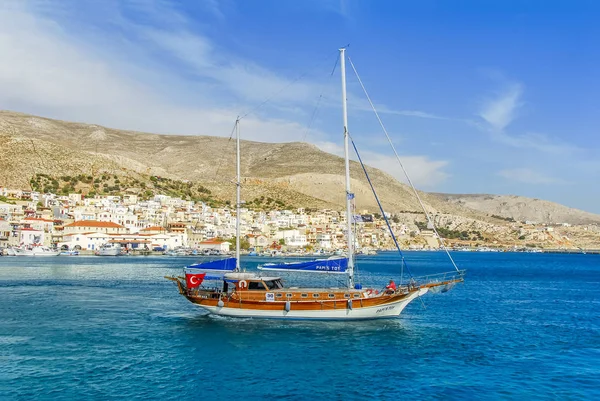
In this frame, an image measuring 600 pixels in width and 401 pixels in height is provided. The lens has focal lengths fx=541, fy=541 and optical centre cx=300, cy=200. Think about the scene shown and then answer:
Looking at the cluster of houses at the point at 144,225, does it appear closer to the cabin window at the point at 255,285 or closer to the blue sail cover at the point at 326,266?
the cabin window at the point at 255,285

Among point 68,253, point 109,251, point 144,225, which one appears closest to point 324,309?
point 109,251

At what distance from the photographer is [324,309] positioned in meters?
29.1

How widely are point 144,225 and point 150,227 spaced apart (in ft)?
7.02

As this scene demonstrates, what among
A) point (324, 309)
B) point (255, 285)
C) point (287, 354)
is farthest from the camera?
point (255, 285)

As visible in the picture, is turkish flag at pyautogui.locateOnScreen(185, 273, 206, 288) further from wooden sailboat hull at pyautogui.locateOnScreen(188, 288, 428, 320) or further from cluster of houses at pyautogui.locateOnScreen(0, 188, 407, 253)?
cluster of houses at pyautogui.locateOnScreen(0, 188, 407, 253)

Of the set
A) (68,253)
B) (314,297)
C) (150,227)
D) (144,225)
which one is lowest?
(314,297)

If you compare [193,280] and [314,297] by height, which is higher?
[193,280]

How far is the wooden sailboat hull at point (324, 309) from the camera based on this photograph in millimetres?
29031

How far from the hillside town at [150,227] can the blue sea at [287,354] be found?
253ft

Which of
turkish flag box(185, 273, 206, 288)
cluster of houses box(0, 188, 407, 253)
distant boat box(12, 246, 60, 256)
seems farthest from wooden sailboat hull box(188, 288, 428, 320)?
cluster of houses box(0, 188, 407, 253)

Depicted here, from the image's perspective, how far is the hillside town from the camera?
4414 inches

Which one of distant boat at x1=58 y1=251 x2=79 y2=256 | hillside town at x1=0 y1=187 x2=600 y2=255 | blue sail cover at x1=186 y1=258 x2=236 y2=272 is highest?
hillside town at x1=0 y1=187 x2=600 y2=255

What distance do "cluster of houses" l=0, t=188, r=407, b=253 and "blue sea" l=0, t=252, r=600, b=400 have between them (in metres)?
77.2

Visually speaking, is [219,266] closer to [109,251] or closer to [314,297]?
[314,297]
